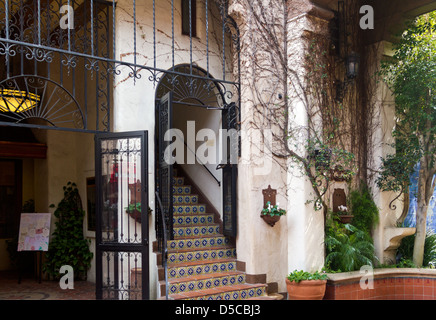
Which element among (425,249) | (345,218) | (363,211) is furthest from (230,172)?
(425,249)

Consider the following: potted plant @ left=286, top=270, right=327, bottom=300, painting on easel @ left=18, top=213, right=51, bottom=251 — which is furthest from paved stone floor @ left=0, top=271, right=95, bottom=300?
potted plant @ left=286, top=270, right=327, bottom=300

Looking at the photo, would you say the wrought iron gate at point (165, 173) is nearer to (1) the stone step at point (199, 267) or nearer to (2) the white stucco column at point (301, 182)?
(1) the stone step at point (199, 267)

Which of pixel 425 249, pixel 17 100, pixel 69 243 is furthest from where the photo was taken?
pixel 69 243

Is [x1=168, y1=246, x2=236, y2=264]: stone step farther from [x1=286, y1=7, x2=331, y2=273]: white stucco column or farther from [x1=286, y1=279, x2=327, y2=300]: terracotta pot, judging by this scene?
[x1=286, y1=279, x2=327, y2=300]: terracotta pot

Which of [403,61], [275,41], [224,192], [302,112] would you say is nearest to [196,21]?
[275,41]

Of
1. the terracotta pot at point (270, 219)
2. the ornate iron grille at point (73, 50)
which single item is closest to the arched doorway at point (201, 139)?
the terracotta pot at point (270, 219)

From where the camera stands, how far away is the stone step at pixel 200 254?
6.25 m

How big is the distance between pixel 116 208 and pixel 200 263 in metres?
1.46

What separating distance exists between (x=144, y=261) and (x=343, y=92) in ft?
13.5

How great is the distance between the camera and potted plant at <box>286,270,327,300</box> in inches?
225

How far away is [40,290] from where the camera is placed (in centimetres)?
729

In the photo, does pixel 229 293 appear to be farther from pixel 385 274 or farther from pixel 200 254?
pixel 385 274

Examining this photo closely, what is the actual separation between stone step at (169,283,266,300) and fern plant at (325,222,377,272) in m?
1.10

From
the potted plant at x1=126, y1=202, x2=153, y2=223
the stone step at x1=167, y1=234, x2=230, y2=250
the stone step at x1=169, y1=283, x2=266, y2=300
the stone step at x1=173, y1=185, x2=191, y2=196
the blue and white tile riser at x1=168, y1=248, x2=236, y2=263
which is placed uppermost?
the stone step at x1=173, y1=185, x2=191, y2=196
